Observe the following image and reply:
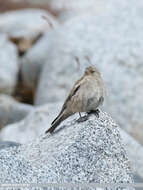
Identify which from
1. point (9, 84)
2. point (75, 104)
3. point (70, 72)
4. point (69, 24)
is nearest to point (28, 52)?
point (9, 84)

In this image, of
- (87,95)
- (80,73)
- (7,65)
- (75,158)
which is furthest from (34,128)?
(7,65)

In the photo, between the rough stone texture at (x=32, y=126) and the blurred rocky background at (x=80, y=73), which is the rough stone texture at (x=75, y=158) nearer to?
the blurred rocky background at (x=80, y=73)

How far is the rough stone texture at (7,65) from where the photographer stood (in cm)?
1295

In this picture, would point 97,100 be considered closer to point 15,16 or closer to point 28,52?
point 28,52

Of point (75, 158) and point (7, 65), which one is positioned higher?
point (7, 65)

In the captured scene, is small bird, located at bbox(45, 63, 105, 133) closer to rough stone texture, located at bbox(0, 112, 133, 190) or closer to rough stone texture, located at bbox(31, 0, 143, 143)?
rough stone texture, located at bbox(0, 112, 133, 190)

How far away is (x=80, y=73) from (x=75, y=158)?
5.30 m

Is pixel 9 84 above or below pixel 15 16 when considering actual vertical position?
below

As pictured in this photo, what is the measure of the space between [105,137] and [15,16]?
11710 millimetres

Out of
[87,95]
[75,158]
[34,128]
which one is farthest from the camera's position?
[34,128]

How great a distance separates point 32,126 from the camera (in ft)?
28.4

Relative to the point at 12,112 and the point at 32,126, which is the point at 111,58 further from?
the point at 32,126

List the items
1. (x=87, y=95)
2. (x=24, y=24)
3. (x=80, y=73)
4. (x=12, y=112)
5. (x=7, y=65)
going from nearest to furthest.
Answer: (x=87, y=95), (x=80, y=73), (x=12, y=112), (x=7, y=65), (x=24, y=24)

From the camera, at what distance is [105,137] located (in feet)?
16.9
